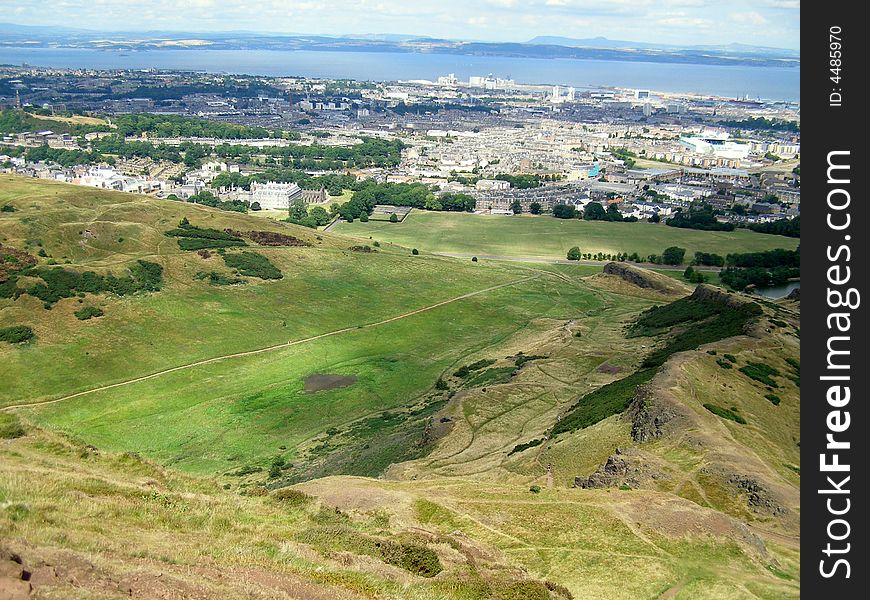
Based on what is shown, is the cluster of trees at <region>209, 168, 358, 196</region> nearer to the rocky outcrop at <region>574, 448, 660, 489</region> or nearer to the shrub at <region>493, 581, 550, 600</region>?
the rocky outcrop at <region>574, 448, 660, 489</region>

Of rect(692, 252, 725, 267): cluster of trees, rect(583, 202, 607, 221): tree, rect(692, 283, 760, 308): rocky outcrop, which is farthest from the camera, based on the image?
rect(583, 202, 607, 221): tree

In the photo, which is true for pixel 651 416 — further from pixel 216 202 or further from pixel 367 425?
pixel 216 202

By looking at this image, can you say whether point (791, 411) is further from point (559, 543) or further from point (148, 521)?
point (148, 521)

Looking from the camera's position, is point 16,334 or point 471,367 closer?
point 16,334

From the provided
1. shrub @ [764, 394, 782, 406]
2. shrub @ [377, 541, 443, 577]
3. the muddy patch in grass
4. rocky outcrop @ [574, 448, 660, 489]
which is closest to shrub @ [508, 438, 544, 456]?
rocky outcrop @ [574, 448, 660, 489]

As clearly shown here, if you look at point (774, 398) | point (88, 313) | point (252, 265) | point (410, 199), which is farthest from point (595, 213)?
point (774, 398)
